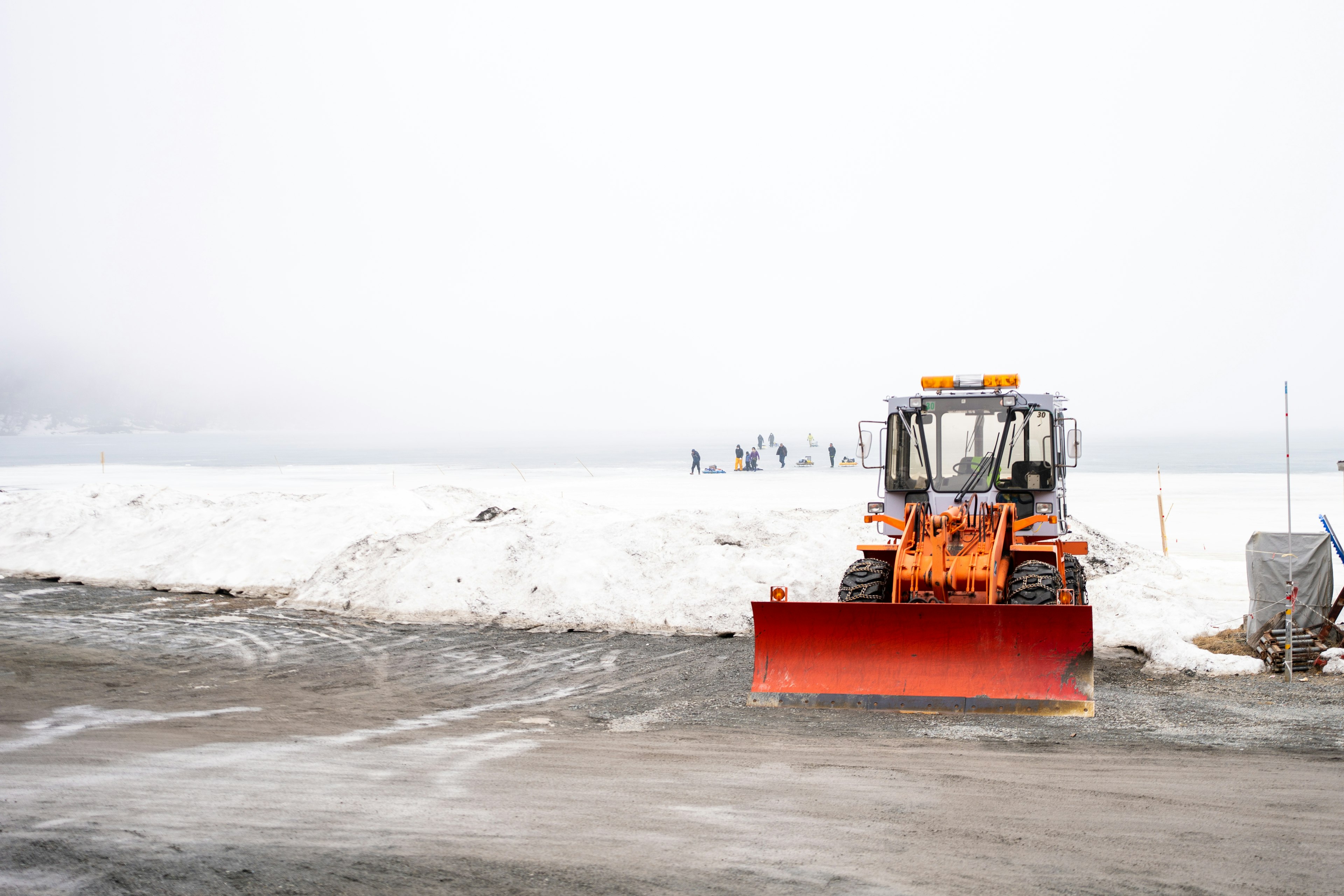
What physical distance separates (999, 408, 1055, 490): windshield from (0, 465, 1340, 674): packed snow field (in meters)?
2.41

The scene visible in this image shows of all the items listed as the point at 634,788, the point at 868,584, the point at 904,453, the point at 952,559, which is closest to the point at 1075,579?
the point at 952,559

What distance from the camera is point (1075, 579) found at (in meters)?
10.5

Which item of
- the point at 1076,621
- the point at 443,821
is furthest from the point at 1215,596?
the point at 443,821

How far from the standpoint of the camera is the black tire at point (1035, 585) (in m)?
9.22

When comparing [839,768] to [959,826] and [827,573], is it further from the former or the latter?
[827,573]

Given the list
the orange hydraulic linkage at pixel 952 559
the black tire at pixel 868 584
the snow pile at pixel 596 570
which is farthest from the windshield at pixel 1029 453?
the snow pile at pixel 596 570

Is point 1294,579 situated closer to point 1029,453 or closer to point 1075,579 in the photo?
point 1075,579

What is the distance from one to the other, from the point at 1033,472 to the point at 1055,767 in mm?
3943

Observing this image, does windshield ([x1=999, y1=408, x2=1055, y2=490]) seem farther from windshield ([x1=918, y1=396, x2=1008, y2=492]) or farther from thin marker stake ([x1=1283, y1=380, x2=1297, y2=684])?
thin marker stake ([x1=1283, y1=380, x2=1297, y2=684])

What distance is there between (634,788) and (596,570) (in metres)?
8.83

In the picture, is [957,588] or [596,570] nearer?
[957,588]

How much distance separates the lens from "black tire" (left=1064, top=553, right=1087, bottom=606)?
34.0 feet

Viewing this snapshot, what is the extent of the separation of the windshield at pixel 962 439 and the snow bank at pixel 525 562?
2.71 meters

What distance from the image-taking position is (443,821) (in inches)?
233
